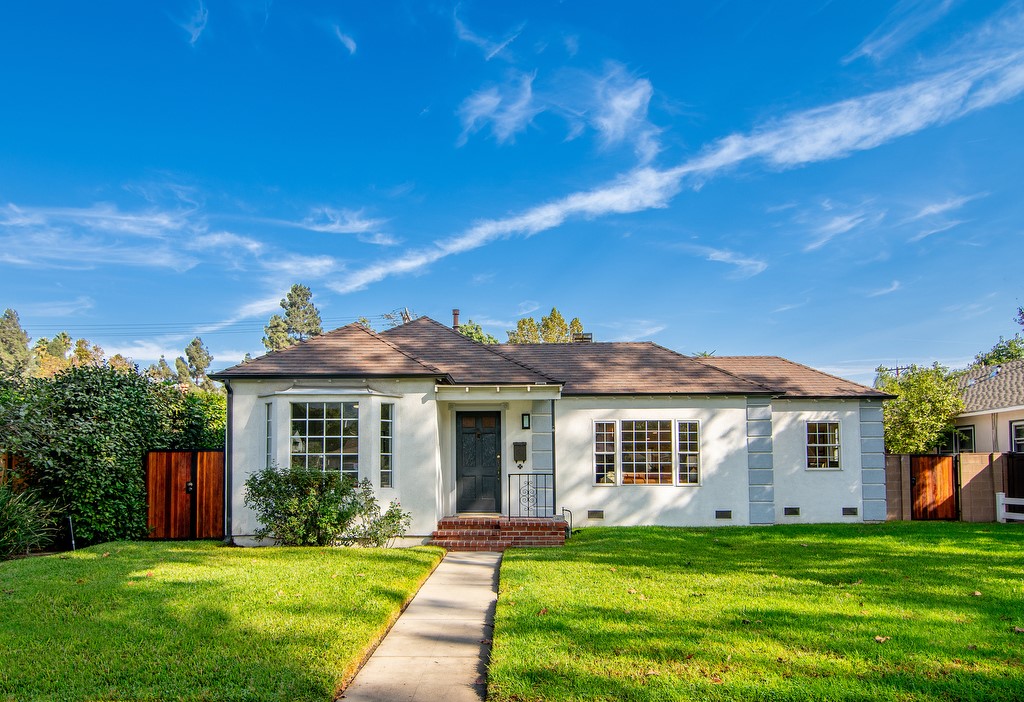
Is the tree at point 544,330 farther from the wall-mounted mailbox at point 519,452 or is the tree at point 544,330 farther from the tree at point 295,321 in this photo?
the wall-mounted mailbox at point 519,452

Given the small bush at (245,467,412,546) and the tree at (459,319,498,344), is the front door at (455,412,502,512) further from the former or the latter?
the tree at (459,319,498,344)

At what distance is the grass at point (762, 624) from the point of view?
441 centimetres

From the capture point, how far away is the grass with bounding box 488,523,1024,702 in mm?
4406

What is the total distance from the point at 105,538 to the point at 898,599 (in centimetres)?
1316

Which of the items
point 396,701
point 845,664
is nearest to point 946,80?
point 845,664

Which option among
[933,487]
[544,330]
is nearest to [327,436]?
[933,487]

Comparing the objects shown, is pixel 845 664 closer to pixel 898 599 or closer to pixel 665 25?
pixel 898 599

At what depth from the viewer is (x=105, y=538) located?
12.0 m

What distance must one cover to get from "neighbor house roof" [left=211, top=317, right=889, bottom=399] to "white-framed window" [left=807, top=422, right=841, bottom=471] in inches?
32.2

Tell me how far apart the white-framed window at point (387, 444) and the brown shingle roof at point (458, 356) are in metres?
1.46

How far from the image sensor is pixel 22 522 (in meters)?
10.2

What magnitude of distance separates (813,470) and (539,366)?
7.09 metres

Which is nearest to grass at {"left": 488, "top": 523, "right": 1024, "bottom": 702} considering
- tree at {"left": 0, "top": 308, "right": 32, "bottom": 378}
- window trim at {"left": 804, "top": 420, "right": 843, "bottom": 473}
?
window trim at {"left": 804, "top": 420, "right": 843, "bottom": 473}

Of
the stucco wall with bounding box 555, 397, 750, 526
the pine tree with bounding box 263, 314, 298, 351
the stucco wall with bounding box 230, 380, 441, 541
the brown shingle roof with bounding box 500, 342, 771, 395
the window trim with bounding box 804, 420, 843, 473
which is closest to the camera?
the stucco wall with bounding box 230, 380, 441, 541
